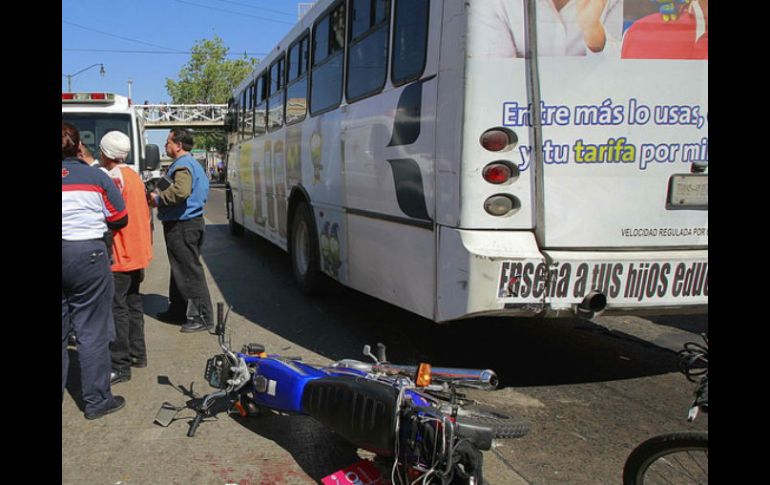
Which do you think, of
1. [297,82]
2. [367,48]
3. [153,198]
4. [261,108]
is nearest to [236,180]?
[261,108]

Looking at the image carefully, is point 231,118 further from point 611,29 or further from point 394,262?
point 611,29

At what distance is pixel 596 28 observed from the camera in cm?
355

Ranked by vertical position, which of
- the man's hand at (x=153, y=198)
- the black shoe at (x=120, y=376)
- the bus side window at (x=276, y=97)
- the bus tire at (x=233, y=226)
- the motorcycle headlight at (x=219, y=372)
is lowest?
the black shoe at (x=120, y=376)

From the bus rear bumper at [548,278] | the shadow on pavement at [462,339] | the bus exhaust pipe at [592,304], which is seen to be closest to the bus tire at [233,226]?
the shadow on pavement at [462,339]

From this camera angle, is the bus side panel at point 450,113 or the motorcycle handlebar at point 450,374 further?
the bus side panel at point 450,113

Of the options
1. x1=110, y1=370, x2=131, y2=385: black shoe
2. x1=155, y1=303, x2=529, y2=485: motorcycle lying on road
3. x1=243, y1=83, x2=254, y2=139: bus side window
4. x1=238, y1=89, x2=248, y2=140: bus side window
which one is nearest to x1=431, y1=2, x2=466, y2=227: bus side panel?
x1=155, y1=303, x2=529, y2=485: motorcycle lying on road

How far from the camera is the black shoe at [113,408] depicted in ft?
12.2

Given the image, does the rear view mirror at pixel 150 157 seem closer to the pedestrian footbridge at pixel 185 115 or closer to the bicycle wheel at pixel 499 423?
the bicycle wheel at pixel 499 423

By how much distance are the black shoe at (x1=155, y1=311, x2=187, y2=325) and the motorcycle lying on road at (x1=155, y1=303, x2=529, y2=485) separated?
2.36 meters

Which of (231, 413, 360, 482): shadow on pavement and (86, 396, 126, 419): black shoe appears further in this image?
(86, 396, 126, 419): black shoe

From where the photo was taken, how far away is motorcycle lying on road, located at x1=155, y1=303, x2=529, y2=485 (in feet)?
8.00

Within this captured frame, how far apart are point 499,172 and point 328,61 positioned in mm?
3033

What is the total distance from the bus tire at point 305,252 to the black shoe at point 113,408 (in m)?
2.70

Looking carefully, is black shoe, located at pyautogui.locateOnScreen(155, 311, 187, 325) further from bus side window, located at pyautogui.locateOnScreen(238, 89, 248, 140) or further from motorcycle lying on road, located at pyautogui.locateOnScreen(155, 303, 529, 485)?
bus side window, located at pyautogui.locateOnScreen(238, 89, 248, 140)
